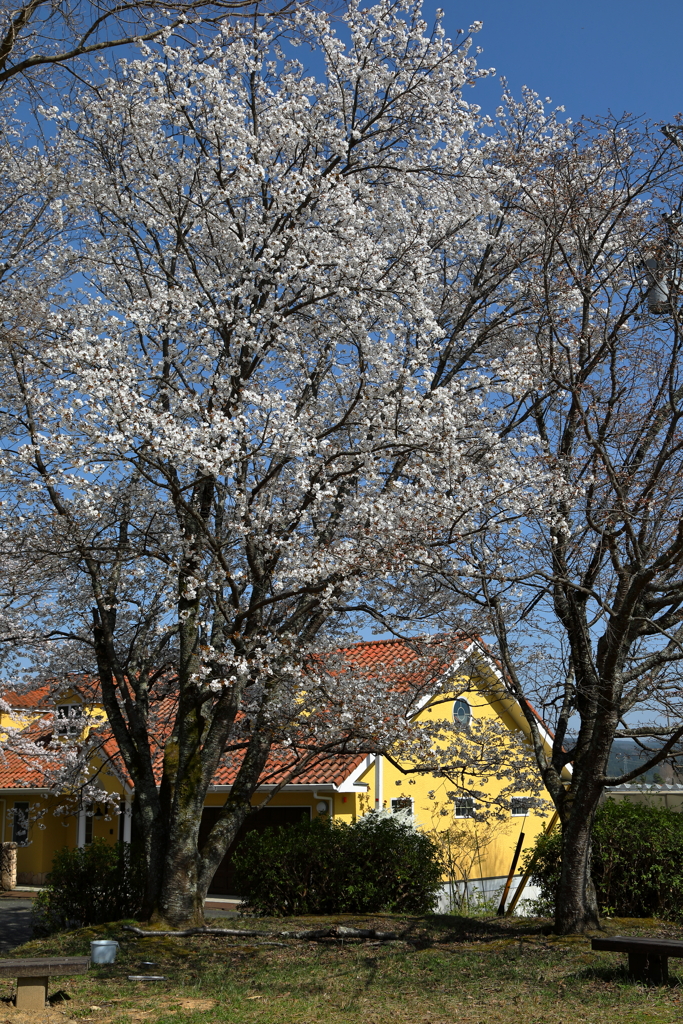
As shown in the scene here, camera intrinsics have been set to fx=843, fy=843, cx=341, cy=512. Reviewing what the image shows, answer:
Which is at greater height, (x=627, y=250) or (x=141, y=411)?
(x=627, y=250)

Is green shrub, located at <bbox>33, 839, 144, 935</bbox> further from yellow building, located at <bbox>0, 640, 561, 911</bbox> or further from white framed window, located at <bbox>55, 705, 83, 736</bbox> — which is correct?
white framed window, located at <bbox>55, 705, 83, 736</bbox>

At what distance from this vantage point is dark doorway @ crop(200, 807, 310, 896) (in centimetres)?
1827

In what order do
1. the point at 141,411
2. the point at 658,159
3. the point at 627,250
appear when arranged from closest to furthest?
the point at 141,411 < the point at 658,159 < the point at 627,250

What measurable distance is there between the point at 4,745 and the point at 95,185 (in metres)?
13.3

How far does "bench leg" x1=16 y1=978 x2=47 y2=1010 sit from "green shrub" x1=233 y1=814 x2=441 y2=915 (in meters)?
6.00

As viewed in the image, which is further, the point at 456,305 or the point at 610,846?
the point at 456,305

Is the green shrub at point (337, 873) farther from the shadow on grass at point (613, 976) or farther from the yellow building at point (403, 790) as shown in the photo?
the shadow on grass at point (613, 976)

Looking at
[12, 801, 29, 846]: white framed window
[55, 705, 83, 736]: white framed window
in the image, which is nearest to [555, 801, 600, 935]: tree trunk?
[55, 705, 83, 736]: white framed window

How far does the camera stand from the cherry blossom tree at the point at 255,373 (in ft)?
30.3

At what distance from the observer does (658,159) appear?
9.43 metres

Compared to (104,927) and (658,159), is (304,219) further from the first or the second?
(104,927)

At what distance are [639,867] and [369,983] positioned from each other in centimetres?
541

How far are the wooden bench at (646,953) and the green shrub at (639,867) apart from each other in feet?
13.4

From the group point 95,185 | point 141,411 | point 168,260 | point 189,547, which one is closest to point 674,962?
point 189,547
